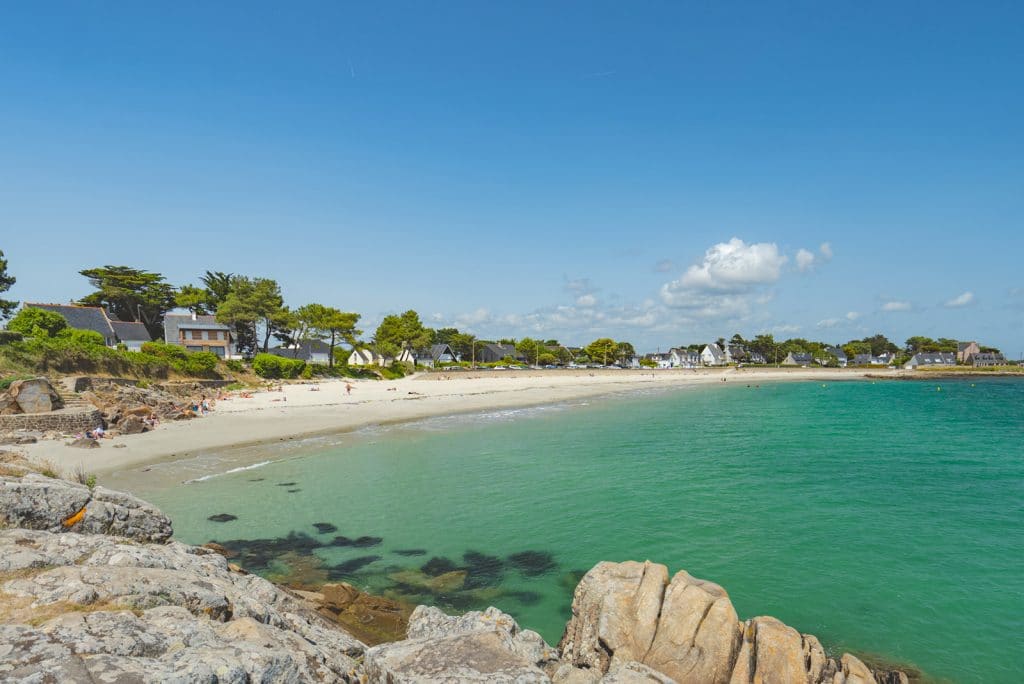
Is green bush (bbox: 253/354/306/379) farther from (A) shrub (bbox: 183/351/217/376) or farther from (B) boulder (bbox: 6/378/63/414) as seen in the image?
(B) boulder (bbox: 6/378/63/414)

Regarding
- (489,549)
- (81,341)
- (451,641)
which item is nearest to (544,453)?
(489,549)

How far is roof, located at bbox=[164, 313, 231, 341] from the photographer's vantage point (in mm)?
70875

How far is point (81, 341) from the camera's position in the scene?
46000 mm

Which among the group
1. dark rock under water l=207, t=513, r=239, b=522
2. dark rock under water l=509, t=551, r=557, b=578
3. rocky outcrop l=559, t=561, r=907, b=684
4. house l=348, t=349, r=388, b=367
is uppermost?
house l=348, t=349, r=388, b=367

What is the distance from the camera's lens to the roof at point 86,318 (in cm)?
5857

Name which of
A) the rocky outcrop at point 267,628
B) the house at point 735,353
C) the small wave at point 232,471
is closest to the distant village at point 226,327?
the small wave at point 232,471

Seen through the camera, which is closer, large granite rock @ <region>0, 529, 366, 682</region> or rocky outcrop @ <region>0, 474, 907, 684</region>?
large granite rock @ <region>0, 529, 366, 682</region>

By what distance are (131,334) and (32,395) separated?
44.0 metres

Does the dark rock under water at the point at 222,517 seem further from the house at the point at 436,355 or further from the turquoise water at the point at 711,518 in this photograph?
the house at the point at 436,355

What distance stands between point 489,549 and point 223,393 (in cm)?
4373

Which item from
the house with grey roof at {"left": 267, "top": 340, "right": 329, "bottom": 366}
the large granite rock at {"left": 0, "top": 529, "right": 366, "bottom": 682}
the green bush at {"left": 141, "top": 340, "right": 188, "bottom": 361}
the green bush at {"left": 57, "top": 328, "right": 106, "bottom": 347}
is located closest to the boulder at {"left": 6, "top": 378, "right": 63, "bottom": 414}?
the green bush at {"left": 57, "top": 328, "right": 106, "bottom": 347}

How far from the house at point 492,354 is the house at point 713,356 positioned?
79.8 meters

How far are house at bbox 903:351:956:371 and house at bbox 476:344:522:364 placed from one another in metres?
132

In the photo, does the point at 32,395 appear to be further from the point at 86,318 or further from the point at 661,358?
the point at 661,358
